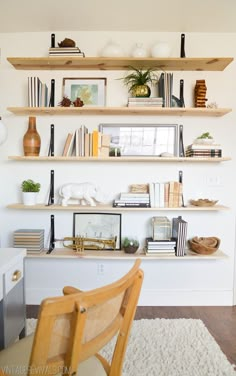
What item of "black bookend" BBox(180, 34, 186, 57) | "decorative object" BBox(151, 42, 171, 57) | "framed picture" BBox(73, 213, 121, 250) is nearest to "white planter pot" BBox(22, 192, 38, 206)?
"framed picture" BBox(73, 213, 121, 250)

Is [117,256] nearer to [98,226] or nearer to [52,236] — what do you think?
[98,226]

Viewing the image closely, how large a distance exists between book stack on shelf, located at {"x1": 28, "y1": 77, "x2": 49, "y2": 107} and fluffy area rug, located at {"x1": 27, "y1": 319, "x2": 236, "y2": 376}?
1851mm

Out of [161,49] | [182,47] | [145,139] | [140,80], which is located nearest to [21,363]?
[145,139]

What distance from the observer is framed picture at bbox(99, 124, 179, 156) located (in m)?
2.50

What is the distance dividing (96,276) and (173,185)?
1.14 metres

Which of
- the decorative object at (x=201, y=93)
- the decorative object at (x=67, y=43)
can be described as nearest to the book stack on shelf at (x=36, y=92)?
the decorative object at (x=67, y=43)

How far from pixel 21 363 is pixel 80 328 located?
528mm

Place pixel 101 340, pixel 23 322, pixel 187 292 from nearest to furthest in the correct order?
pixel 101 340
pixel 23 322
pixel 187 292

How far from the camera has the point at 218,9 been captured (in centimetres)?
212

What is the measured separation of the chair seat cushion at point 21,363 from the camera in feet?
3.51

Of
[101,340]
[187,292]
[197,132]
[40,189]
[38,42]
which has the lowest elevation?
[187,292]

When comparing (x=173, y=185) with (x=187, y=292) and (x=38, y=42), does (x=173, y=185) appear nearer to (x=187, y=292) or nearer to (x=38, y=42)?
(x=187, y=292)

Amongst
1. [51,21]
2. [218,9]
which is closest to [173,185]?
[218,9]

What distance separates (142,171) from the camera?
2570mm
